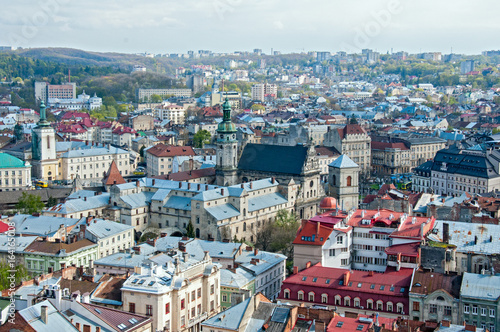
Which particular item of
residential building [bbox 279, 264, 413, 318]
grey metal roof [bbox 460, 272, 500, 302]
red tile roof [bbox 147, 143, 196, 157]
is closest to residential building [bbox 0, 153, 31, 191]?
red tile roof [bbox 147, 143, 196, 157]

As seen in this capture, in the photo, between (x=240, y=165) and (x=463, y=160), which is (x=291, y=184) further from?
(x=463, y=160)

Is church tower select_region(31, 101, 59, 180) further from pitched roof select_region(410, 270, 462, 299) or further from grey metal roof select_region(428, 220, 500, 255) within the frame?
pitched roof select_region(410, 270, 462, 299)

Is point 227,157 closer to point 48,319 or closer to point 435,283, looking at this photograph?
point 435,283

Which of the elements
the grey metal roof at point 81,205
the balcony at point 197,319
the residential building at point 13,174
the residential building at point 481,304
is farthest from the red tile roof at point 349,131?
the balcony at point 197,319

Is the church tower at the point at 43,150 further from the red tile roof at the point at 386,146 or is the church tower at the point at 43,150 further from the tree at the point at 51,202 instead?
the red tile roof at the point at 386,146

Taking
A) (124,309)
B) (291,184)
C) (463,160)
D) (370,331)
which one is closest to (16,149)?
(291,184)

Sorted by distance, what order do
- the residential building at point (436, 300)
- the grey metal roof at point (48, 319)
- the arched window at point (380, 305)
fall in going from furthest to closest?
Answer: the arched window at point (380, 305) < the residential building at point (436, 300) < the grey metal roof at point (48, 319)
